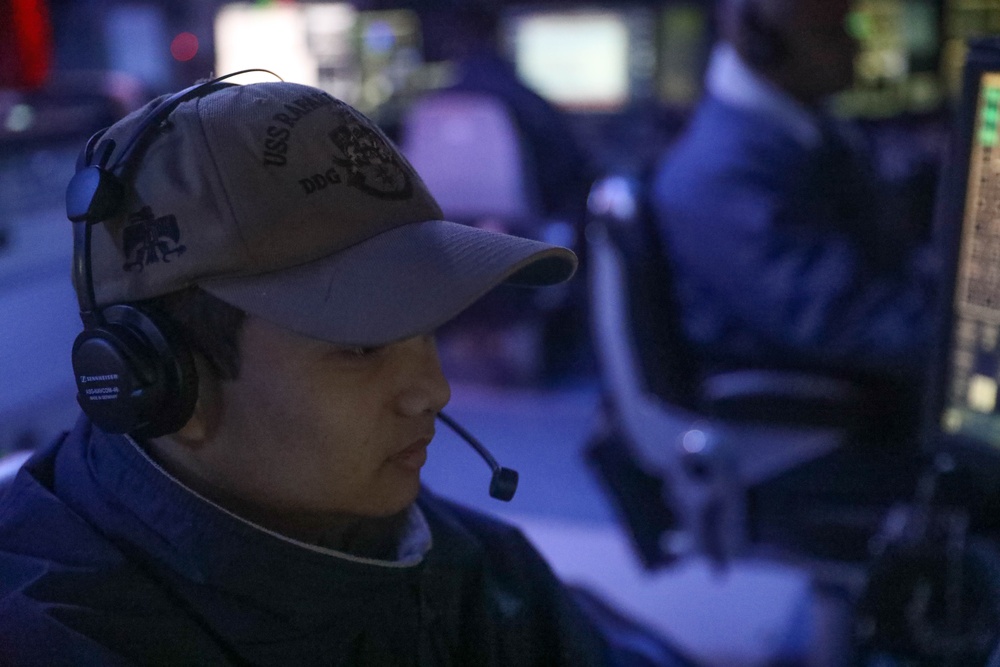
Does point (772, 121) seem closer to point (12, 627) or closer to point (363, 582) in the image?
point (363, 582)

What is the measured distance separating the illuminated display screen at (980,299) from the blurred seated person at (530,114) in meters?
2.49

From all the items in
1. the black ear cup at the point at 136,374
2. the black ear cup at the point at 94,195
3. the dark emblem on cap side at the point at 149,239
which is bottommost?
the black ear cup at the point at 136,374

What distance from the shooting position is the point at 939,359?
1124mm

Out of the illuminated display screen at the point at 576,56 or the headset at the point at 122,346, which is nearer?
the headset at the point at 122,346

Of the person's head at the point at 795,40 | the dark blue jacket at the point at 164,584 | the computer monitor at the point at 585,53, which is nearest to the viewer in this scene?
the dark blue jacket at the point at 164,584

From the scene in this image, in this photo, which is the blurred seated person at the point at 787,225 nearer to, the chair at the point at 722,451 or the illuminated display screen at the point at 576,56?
the chair at the point at 722,451

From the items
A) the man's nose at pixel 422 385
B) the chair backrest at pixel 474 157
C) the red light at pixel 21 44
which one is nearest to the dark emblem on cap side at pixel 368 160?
the man's nose at pixel 422 385

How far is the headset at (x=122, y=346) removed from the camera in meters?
0.70

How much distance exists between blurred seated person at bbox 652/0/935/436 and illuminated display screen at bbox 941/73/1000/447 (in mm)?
565

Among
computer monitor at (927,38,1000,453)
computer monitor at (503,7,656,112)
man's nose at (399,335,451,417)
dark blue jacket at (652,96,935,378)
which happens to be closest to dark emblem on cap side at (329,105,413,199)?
man's nose at (399,335,451,417)

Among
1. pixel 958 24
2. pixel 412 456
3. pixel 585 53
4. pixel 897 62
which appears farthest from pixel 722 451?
pixel 585 53

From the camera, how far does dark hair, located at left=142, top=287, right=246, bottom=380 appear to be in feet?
2.35

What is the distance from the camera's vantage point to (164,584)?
715mm

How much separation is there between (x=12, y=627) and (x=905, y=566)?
874mm
